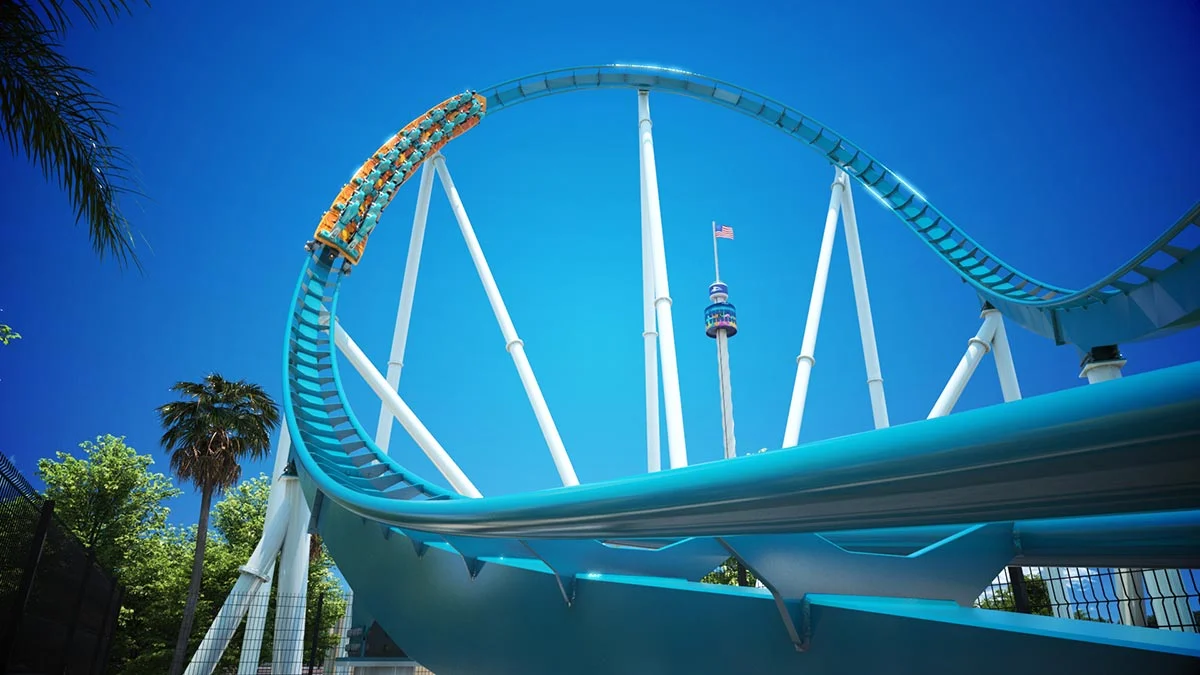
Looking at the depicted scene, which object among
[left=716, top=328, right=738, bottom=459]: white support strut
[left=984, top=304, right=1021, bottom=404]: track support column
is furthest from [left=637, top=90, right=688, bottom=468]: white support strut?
[left=716, top=328, right=738, bottom=459]: white support strut

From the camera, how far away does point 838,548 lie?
1.96m

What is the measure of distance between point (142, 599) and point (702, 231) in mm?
81093

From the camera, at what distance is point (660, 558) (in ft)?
8.77

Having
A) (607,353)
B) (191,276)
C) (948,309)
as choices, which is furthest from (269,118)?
(607,353)

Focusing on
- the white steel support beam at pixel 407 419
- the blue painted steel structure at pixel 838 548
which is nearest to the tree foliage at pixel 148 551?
the white steel support beam at pixel 407 419

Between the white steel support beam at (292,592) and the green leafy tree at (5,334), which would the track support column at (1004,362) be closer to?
the white steel support beam at (292,592)

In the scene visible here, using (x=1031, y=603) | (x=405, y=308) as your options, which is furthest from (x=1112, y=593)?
(x=405, y=308)

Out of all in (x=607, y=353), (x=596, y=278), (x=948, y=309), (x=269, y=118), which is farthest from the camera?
(x=607, y=353)

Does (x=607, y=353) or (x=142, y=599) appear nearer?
(x=142, y=599)

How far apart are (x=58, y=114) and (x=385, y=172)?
6575mm

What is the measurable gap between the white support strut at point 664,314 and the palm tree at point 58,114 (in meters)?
5.23

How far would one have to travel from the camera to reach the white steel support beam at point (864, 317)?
11164 millimetres

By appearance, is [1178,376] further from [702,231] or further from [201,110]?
[702,231]

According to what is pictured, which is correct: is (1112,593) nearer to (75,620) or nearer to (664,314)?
(664,314)
